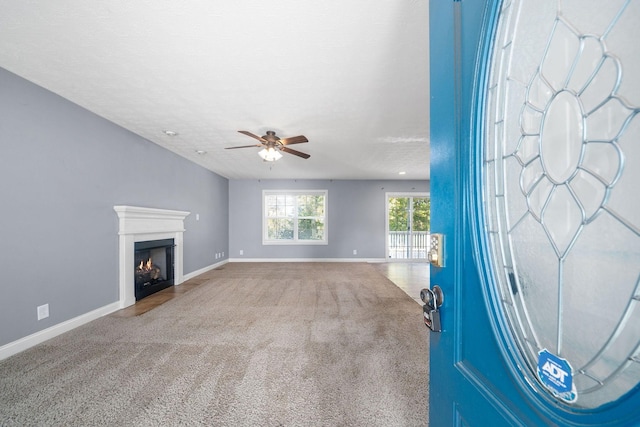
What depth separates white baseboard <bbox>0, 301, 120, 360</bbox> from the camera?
2.24 metres

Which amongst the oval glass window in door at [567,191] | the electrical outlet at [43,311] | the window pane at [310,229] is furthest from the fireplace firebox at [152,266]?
the oval glass window in door at [567,191]

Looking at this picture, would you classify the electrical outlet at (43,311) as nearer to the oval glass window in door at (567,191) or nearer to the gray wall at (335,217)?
the oval glass window in door at (567,191)

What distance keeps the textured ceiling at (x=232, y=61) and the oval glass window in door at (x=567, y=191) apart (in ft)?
4.72

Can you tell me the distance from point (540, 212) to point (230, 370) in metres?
2.19

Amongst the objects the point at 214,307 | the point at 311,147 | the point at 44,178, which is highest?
the point at 311,147

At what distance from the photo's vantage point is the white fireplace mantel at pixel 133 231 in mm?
3492

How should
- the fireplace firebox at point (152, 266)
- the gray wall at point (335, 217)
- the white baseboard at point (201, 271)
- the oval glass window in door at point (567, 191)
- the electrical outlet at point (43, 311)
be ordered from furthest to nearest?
the gray wall at point (335, 217), the white baseboard at point (201, 271), the fireplace firebox at point (152, 266), the electrical outlet at point (43, 311), the oval glass window in door at point (567, 191)

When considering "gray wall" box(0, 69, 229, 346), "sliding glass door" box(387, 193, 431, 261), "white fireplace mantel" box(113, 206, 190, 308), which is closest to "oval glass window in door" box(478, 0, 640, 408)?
"gray wall" box(0, 69, 229, 346)

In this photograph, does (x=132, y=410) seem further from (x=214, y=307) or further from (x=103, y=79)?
(x=103, y=79)

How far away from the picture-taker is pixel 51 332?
258 centimetres

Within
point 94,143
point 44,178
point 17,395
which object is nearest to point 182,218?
point 94,143

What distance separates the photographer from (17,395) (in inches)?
68.9

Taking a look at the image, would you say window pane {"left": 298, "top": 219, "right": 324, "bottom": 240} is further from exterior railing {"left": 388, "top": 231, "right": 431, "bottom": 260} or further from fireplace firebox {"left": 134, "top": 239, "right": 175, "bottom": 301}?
fireplace firebox {"left": 134, "top": 239, "right": 175, "bottom": 301}

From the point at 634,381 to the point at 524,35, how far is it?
60cm
